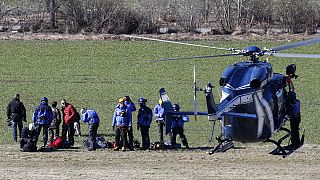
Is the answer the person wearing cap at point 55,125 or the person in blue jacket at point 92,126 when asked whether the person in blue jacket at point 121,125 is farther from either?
the person wearing cap at point 55,125

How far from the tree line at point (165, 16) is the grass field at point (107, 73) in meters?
3.15

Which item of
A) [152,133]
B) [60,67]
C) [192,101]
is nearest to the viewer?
[192,101]

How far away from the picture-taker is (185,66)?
4750 cm

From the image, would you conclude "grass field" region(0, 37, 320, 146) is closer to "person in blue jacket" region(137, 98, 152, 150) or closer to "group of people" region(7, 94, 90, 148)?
"group of people" region(7, 94, 90, 148)

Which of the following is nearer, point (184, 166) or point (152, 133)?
point (184, 166)

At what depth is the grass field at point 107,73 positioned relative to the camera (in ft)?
124

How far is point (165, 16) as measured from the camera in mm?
58156

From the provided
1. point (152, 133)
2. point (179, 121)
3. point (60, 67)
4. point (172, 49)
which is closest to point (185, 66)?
point (172, 49)

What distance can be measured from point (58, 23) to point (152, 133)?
25.8 metres

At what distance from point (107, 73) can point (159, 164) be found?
19.9m

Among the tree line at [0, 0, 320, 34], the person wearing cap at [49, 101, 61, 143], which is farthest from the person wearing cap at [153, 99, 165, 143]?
the tree line at [0, 0, 320, 34]

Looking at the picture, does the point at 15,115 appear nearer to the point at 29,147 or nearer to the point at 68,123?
the point at 68,123

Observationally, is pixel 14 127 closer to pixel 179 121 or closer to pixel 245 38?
pixel 179 121

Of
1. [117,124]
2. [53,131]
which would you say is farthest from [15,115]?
[117,124]
